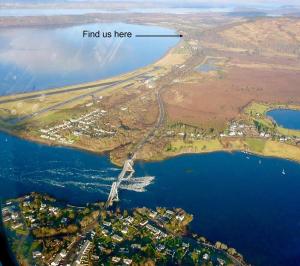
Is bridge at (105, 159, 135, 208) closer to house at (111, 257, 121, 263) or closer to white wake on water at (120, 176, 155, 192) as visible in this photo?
white wake on water at (120, 176, 155, 192)

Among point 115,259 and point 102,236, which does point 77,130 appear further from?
point 115,259

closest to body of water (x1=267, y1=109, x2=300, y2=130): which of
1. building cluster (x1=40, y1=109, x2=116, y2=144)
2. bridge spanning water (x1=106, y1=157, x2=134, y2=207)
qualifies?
building cluster (x1=40, y1=109, x2=116, y2=144)

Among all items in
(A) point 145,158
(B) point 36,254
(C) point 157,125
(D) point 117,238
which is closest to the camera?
(B) point 36,254

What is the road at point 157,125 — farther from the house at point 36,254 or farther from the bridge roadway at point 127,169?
the house at point 36,254

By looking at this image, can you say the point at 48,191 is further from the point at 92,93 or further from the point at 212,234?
the point at 92,93

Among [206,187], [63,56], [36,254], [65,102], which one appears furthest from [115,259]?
[63,56]

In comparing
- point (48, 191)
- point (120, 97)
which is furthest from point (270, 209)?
point (120, 97)

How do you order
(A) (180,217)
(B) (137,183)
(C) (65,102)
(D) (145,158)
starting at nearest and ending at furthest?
(A) (180,217) < (B) (137,183) < (D) (145,158) < (C) (65,102)
